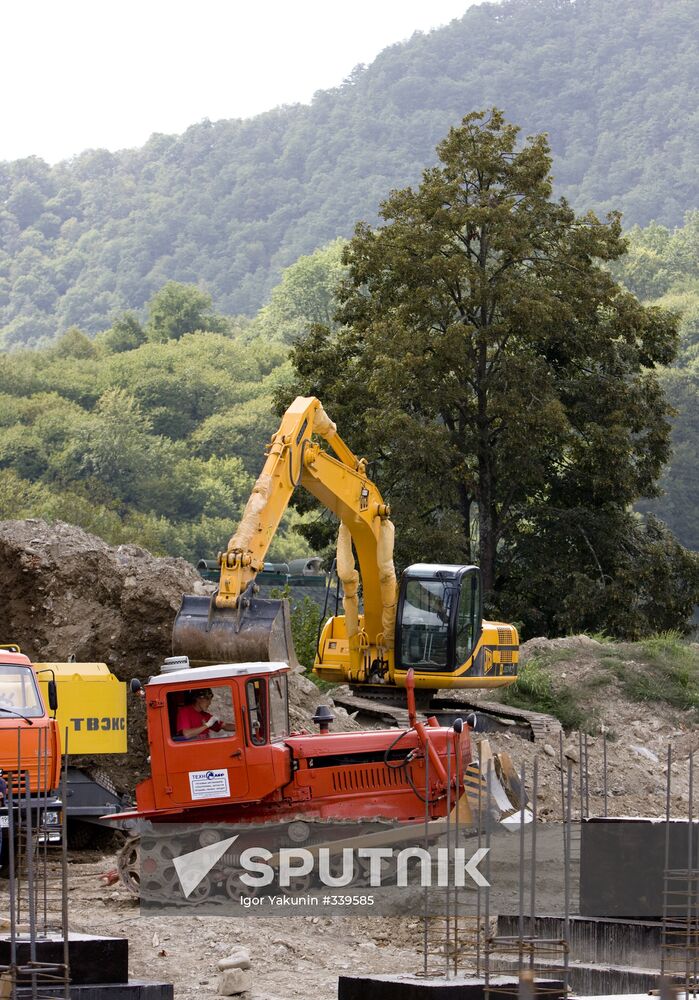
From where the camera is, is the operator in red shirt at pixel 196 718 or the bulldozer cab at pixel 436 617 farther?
the bulldozer cab at pixel 436 617

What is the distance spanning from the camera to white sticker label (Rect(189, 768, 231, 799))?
47.6 ft

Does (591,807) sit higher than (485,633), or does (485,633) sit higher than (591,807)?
(485,633)

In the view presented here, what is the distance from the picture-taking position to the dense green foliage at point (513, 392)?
31.9 meters

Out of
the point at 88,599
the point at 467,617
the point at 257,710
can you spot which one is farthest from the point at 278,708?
the point at 467,617

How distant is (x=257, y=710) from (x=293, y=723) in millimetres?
4629

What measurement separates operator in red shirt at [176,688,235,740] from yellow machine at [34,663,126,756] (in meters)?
2.75

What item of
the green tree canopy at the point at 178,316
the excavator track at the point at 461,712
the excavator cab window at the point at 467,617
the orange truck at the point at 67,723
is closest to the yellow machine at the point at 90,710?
the orange truck at the point at 67,723

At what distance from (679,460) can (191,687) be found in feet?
193

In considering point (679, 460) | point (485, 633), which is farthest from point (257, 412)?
point (485, 633)

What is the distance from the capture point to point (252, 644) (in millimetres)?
16578

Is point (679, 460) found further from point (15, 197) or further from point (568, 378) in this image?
point (15, 197)

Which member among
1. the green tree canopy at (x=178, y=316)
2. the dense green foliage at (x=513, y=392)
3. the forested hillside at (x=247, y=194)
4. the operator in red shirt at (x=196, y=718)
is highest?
the forested hillside at (x=247, y=194)

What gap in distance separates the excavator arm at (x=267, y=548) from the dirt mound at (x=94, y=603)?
5.68 ft

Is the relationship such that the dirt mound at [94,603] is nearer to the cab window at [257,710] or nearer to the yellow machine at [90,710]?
the yellow machine at [90,710]
